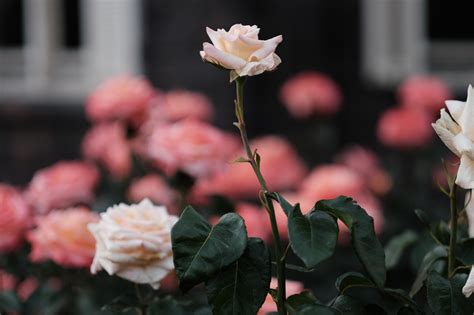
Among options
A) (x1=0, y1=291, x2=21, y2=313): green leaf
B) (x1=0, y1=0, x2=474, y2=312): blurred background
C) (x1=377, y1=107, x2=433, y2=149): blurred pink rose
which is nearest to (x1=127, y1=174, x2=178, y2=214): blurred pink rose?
(x1=0, y1=291, x2=21, y2=313): green leaf

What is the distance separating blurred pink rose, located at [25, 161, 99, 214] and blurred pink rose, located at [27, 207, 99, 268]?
0.42 meters

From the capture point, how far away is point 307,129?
361 centimetres

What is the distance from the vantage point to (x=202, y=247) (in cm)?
90

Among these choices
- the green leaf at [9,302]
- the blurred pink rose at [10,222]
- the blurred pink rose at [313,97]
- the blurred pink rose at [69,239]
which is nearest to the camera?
the green leaf at [9,302]

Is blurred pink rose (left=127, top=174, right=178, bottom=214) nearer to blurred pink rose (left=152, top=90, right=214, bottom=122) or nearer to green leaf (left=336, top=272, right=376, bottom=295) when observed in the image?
blurred pink rose (left=152, top=90, right=214, bottom=122)

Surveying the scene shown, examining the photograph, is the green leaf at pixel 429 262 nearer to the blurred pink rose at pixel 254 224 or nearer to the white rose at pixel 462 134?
the white rose at pixel 462 134

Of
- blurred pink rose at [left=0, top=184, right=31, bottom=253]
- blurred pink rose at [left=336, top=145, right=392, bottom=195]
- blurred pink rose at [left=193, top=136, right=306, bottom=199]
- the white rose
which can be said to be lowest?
blurred pink rose at [left=336, top=145, right=392, bottom=195]

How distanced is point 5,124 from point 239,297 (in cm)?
482

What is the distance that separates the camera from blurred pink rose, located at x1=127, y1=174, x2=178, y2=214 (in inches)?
84.6

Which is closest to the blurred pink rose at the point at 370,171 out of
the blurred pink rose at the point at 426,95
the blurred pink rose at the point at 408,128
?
the blurred pink rose at the point at 408,128

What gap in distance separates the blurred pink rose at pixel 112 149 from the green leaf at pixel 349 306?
4.46 feet

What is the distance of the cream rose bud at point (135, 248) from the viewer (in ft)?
3.53

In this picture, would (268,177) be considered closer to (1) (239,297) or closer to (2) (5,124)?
(1) (239,297)

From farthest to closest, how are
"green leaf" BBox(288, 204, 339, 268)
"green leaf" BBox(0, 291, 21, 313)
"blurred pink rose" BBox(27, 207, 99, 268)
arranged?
"blurred pink rose" BBox(27, 207, 99, 268) < "green leaf" BBox(0, 291, 21, 313) < "green leaf" BBox(288, 204, 339, 268)
